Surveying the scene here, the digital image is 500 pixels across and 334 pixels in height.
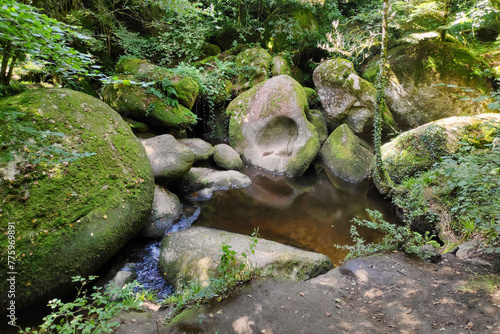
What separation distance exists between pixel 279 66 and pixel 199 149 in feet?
19.6

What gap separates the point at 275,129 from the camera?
9.73m

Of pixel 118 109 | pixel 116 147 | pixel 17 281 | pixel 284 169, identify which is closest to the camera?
pixel 17 281

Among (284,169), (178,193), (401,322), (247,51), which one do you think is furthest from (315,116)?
(401,322)

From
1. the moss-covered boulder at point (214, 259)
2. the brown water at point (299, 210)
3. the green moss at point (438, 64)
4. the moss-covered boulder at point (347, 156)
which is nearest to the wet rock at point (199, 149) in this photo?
the brown water at point (299, 210)

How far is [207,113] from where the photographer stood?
10.8m

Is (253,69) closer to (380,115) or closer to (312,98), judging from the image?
(312,98)

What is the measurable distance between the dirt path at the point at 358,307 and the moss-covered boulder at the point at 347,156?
537cm

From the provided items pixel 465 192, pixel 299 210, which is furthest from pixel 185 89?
pixel 465 192

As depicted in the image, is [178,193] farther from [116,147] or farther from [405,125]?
[405,125]

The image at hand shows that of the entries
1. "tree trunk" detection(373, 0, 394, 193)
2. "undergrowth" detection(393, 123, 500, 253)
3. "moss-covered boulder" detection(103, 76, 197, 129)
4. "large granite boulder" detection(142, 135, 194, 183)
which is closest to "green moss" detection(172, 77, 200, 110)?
"moss-covered boulder" detection(103, 76, 197, 129)

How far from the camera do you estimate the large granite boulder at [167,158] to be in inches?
234

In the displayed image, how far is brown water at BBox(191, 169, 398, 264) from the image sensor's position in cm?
550

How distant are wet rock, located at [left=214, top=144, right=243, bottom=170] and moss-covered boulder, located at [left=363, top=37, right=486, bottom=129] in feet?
22.1

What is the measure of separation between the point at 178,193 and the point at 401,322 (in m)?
5.68
